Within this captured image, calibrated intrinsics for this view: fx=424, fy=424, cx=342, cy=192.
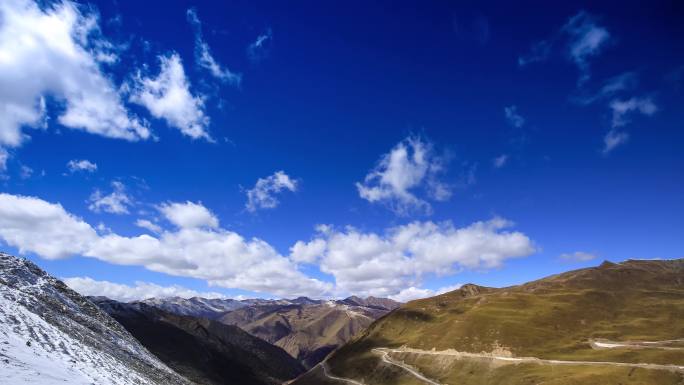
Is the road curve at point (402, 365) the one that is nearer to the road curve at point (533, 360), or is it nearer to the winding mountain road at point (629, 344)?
the road curve at point (533, 360)

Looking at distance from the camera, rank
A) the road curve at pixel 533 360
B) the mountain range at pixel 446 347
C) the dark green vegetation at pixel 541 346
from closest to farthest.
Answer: the mountain range at pixel 446 347
the road curve at pixel 533 360
the dark green vegetation at pixel 541 346

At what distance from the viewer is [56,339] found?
34219 mm

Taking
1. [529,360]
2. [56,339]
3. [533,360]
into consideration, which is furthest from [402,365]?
[56,339]

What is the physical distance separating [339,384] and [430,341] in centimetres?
4070

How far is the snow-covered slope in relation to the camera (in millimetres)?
24969

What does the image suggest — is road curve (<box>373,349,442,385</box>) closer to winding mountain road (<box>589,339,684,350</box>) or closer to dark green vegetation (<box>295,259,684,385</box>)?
dark green vegetation (<box>295,259,684,385</box>)

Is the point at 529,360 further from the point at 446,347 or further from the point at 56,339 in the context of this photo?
the point at 56,339

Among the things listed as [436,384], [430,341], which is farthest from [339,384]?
[436,384]

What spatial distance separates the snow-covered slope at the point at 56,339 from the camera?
24969 millimetres

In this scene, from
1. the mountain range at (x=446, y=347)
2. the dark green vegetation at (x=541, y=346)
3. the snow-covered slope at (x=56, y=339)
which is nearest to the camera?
the snow-covered slope at (x=56, y=339)

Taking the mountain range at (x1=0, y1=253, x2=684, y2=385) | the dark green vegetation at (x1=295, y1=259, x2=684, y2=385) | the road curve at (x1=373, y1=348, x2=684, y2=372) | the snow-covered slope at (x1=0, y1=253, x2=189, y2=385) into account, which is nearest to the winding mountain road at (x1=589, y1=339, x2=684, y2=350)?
the mountain range at (x1=0, y1=253, x2=684, y2=385)

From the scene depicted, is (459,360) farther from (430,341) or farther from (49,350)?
(49,350)

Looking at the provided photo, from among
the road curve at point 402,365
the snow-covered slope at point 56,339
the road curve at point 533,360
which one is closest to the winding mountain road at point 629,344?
the road curve at point 533,360

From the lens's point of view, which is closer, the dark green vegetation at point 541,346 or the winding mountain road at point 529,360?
the winding mountain road at point 529,360
